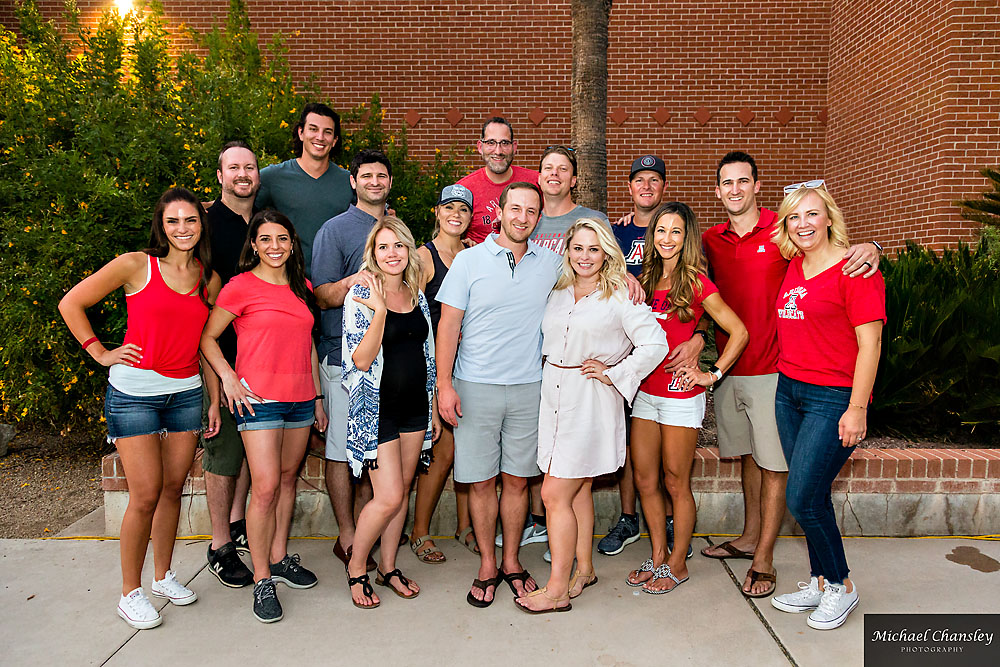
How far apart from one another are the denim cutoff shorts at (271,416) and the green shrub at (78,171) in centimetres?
265

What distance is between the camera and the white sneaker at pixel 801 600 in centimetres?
342

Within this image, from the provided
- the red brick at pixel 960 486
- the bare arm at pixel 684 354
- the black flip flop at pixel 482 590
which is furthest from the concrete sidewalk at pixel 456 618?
the bare arm at pixel 684 354

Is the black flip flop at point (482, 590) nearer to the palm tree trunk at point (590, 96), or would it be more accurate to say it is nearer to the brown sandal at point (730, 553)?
the brown sandal at point (730, 553)

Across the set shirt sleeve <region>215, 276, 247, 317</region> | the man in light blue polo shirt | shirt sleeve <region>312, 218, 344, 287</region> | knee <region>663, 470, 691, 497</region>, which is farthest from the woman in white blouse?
shirt sleeve <region>215, 276, 247, 317</region>

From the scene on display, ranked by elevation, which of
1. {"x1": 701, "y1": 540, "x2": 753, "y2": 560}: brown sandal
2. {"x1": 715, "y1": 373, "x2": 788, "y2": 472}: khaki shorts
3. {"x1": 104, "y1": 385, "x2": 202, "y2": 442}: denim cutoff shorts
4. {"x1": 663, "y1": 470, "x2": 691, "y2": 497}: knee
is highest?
{"x1": 104, "y1": 385, "x2": 202, "y2": 442}: denim cutoff shorts

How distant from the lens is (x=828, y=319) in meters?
3.14

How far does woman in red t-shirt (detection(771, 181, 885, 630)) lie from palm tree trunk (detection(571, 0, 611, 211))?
2.83m

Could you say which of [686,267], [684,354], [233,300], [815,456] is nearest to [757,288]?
[686,267]

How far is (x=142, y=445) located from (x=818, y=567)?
3313mm

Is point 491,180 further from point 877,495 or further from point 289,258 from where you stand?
point 877,495

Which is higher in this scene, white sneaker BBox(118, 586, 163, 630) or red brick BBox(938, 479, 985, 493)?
red brick BBox(938, 479, 985, 493)

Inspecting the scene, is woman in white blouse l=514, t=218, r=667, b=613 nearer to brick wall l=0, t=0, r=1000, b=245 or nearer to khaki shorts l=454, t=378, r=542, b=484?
khaki shorts l=454, t=378, r=542, b=484

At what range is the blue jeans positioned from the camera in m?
3.16

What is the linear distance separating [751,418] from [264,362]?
2.55 meters
